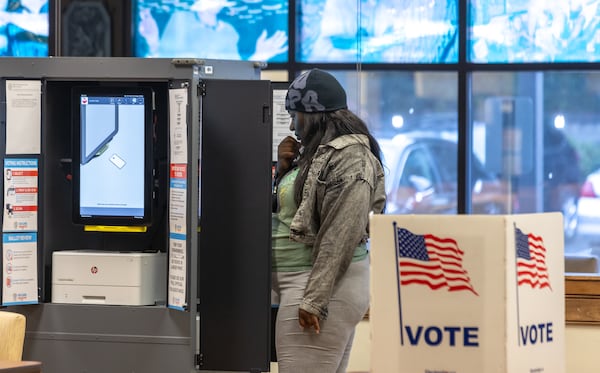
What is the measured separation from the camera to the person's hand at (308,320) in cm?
315

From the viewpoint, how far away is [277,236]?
3406 mm

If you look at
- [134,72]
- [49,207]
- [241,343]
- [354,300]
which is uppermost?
[134,72]

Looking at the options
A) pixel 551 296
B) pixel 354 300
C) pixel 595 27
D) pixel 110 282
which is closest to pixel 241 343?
pixel 110 282

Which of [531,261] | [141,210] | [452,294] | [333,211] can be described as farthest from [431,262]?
[141,210]

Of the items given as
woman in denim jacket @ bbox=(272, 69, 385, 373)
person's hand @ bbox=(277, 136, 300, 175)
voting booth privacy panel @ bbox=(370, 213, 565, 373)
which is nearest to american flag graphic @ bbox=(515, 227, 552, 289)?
voting booth privacy panel @ bbox=(370, 213, 565, 373)

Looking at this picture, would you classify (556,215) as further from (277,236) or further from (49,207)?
(49,207)

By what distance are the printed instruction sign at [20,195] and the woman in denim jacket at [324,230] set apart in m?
1.24

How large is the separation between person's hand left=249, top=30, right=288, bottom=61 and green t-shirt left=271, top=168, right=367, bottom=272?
441 centimetres

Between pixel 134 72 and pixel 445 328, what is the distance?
2.21 meters

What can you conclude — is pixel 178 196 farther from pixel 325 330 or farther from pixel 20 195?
pixel 325 330

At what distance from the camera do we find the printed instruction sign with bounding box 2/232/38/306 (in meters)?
4.07

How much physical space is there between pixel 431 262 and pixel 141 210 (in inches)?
83.8

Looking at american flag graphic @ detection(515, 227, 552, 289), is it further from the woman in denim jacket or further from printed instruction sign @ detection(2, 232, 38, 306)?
printed instruction sign @ detection(2, 232, 38, 306)

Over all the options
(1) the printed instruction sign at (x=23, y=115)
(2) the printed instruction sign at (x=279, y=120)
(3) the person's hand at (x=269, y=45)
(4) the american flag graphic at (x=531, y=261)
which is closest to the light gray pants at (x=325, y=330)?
(4) the american flag graphic at (x=531, y=261)
